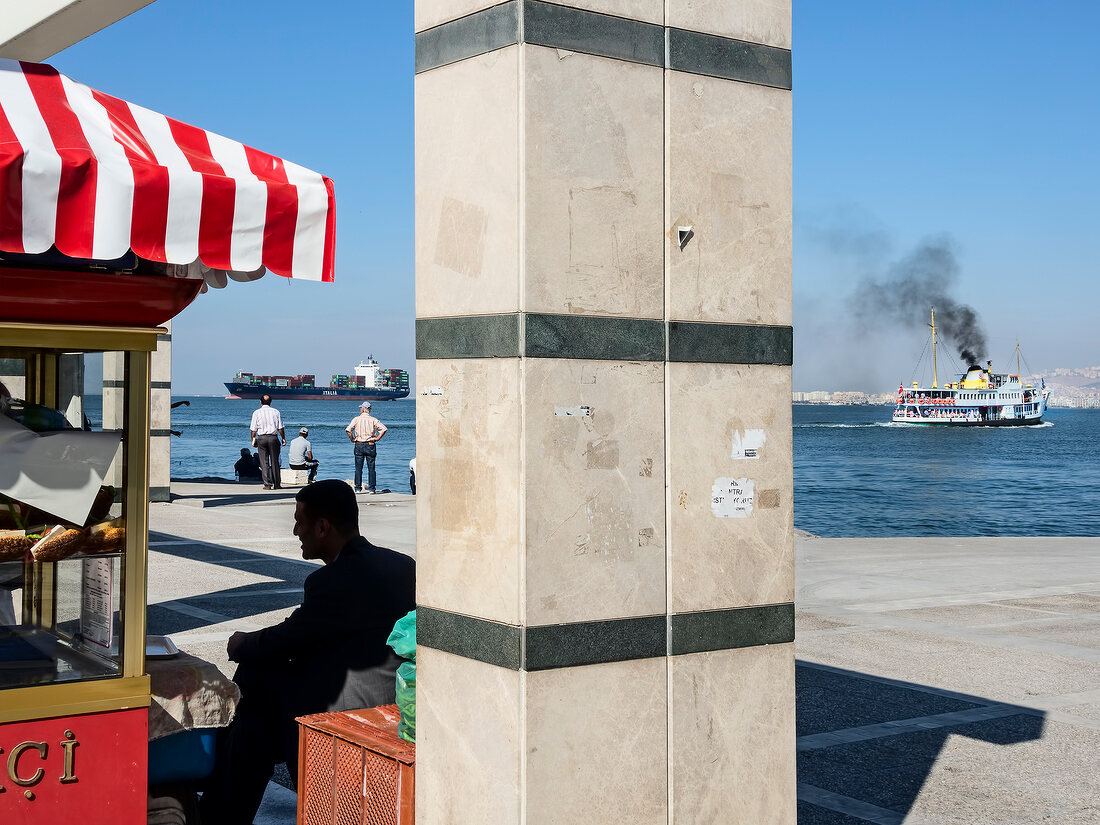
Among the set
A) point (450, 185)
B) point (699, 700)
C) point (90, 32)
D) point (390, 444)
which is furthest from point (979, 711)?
point (390, 444)

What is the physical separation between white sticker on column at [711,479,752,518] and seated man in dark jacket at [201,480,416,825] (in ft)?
4.70

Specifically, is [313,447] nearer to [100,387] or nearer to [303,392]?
[303,392]

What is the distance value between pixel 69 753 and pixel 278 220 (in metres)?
1.75

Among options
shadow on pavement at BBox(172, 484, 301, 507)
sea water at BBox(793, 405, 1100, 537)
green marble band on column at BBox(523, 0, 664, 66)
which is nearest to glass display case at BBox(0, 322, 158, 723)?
green marble band on column at BBox(523, 0, 664, 66)

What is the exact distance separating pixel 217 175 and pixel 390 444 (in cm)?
11920

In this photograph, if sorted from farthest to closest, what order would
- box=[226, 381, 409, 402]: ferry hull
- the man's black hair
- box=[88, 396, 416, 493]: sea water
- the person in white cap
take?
box=[226, 381, 409, 402]: ferry hull < box=[88, 396, 416, 493]: sea water < the person in white cap < the man's black hair

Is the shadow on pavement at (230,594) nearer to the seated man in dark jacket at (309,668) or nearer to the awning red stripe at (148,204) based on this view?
the seated man in dark jacket at (309,668)

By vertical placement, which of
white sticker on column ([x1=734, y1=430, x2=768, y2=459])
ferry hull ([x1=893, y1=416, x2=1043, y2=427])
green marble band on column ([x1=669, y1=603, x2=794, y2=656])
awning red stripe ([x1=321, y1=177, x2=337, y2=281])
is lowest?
ferry hull ([x1=893, y1=416, x2=1043, y2=427])

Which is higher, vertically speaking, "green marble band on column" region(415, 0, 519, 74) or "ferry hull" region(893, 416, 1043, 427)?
"green marble band on column" region(415, 0, 519, 74)

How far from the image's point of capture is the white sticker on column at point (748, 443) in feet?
12.3

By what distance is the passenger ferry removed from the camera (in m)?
135

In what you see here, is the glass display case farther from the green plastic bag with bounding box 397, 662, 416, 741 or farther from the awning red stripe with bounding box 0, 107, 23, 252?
the green plastic bag with bounding box 397, 662, 416, 741

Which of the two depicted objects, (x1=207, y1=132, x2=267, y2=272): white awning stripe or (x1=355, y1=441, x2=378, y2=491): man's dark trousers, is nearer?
(x1=207, y1=132, x2=267, y2=272): white awning stripe

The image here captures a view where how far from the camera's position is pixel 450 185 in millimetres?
3529
